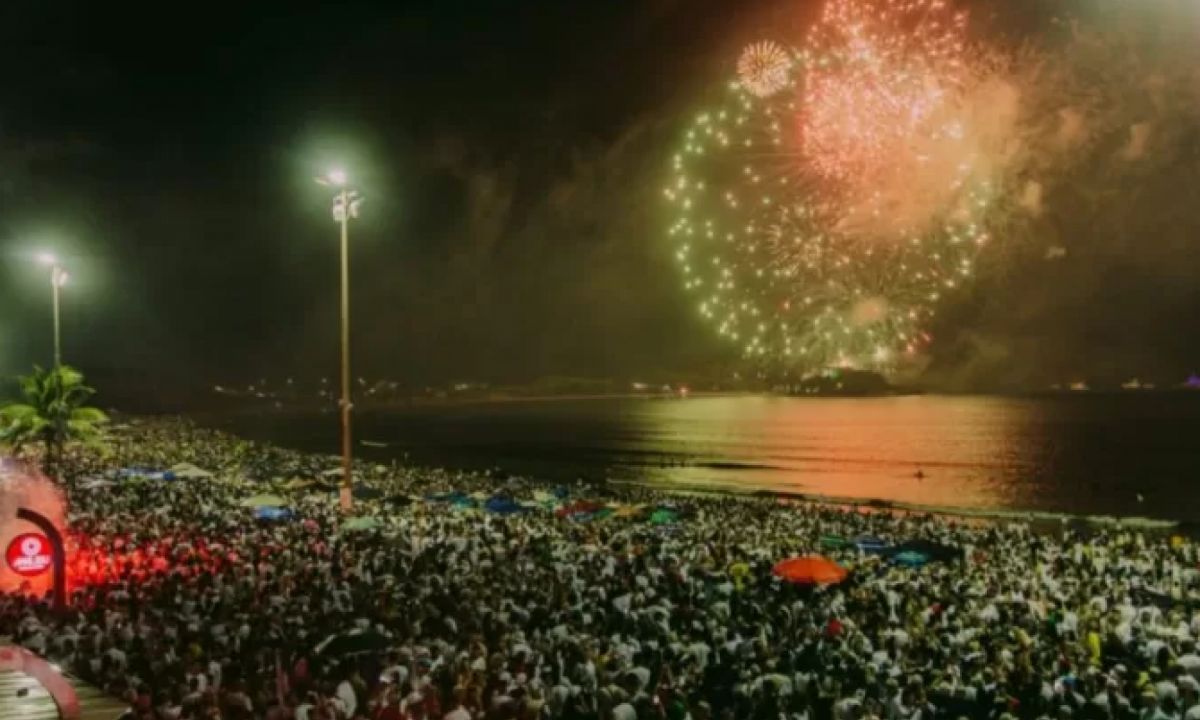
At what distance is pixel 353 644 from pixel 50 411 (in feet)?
105

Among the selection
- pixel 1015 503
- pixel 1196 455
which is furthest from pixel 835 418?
pixel 1015 503

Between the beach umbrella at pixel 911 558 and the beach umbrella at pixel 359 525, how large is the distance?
526 inches

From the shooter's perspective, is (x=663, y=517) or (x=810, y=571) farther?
(x=663, y=517)

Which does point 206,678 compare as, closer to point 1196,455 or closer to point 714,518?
point 714,518

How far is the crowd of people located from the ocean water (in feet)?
119

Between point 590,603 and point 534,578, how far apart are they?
259 cm

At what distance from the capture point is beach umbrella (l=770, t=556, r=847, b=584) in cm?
1853

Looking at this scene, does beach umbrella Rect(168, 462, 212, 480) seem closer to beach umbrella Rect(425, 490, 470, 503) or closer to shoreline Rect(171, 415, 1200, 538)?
beach umbrella Rect(425, 490, 470, 503)

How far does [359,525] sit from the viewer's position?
2595cm

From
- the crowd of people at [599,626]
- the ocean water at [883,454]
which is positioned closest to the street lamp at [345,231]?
the crowd of people at [599,626]

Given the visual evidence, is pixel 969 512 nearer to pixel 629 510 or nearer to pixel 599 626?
pixel 629 510

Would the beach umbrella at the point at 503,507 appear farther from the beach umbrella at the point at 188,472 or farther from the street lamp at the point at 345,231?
the beach umbrella at the point at 188,472

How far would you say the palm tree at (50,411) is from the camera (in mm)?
39344

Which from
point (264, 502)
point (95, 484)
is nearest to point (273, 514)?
point (264, 502)
